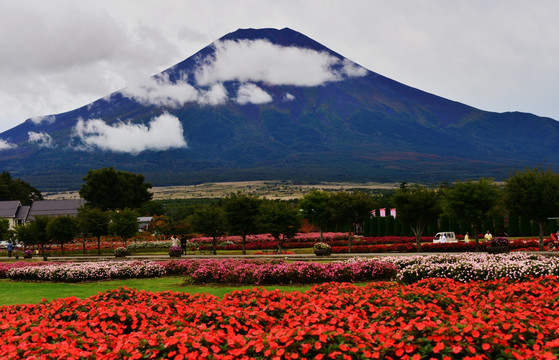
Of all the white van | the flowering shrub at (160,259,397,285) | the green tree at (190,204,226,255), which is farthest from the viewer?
the white van

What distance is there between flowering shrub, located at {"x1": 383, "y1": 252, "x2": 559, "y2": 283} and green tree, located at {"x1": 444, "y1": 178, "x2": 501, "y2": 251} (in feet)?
61.6

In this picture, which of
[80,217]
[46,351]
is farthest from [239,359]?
[80,217]

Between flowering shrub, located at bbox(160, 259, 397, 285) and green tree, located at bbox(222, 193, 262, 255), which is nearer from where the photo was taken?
flowering shrub, located at bbox(160, 259, 397, 285)

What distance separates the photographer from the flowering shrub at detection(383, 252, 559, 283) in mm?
16956

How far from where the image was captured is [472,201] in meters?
38.8

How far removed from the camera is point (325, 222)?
51656 millimetres

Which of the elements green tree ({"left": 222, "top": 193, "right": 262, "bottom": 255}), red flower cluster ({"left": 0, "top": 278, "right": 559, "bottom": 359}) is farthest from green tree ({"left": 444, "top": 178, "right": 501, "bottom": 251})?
red flower cluster ({"left": 0, "top": 278, "right": 559, "bottom": 359})

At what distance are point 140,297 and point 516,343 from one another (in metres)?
8.73

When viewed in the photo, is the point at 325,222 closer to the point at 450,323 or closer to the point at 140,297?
the point at 140,297

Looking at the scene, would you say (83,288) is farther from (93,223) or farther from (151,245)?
(151,245)

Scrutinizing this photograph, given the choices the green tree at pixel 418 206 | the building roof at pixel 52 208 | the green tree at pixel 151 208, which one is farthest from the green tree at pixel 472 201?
the building roof at pixel 52 208

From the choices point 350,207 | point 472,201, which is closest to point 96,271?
point 350,207

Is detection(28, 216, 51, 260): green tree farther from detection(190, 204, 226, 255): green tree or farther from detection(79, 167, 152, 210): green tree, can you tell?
detection(79, 167, 152, 210): green tree

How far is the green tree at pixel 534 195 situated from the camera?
36.1 meters
